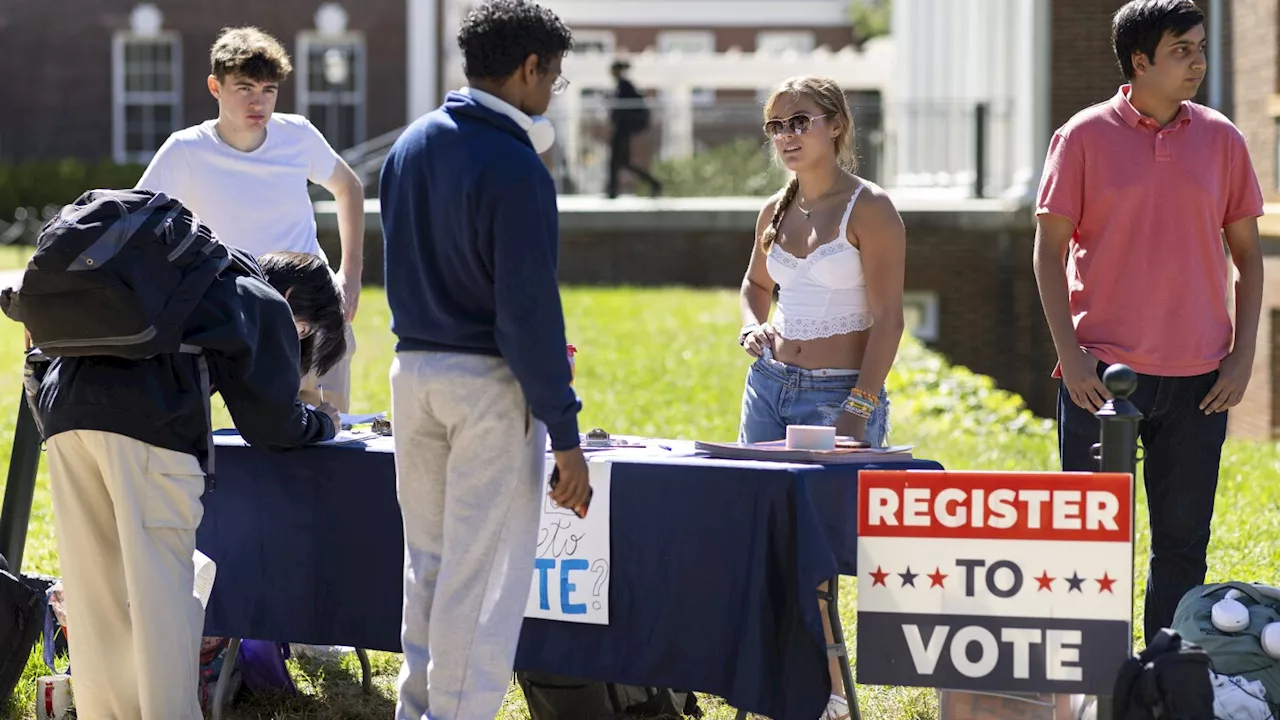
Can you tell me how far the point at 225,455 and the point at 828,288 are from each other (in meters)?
1.86

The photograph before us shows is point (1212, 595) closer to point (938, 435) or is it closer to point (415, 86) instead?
point (938, 435)

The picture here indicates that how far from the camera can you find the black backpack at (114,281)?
411 centimetres

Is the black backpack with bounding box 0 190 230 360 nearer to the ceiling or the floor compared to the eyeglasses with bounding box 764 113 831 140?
nearer to the floor

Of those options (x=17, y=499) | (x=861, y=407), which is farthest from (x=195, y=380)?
(x=861, y=407)

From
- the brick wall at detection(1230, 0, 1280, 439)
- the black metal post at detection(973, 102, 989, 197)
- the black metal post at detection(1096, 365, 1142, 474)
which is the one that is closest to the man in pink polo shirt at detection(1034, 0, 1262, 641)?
the black metal post at detection(1096, 365, 1142, 474)

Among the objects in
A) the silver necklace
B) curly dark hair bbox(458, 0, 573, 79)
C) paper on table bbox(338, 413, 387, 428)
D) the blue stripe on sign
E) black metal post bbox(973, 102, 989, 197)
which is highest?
black metal post bbox(973, 102, 989, 197)

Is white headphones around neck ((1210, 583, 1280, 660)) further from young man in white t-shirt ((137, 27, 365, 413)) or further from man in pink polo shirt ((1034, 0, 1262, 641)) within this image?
young man in white t-shirt ((137, 27, 365, 413))

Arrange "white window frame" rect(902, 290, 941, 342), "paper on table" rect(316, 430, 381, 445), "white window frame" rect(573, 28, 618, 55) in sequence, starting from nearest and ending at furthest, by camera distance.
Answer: "paper on table" rect(316, 430, 381, 445) < "white window frame" rect(902, 290, 941, 342) < "white window frame" rect(573, 28, 618, 55)

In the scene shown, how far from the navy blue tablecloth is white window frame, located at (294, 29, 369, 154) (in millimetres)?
26504

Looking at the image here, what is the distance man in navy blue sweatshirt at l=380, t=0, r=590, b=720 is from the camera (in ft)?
12.2

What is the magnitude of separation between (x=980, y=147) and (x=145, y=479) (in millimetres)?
16320

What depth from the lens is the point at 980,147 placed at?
1944 cm

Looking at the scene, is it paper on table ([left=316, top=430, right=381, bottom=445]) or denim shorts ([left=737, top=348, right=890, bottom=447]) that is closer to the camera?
paper on table ([left=316, top=430, right=381, bottom=445])

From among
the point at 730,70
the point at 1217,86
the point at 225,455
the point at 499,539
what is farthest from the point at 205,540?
the point at 730,70
